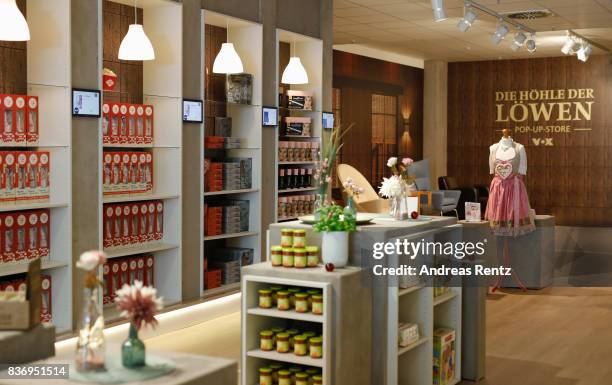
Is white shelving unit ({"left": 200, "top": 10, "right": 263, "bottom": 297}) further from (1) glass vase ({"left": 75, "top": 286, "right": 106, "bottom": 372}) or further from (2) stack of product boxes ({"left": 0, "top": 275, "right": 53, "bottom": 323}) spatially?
(1) glass vase ({"left": 75, "top": 286, "right": 106, "bottom": 372})

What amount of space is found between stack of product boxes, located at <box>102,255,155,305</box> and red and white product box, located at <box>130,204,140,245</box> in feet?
0.53

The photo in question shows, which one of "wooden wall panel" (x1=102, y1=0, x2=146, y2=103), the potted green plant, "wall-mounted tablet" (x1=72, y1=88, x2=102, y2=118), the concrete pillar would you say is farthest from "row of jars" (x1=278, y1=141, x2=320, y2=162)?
the concrete pillar

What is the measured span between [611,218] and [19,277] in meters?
12.1

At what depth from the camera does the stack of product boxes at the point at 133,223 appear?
6.13 m

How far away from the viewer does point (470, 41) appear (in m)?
13.1

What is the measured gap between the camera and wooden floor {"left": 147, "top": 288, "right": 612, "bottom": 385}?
5203mm

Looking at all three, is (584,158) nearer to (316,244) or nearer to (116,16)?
(116,16)

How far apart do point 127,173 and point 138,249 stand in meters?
0.61

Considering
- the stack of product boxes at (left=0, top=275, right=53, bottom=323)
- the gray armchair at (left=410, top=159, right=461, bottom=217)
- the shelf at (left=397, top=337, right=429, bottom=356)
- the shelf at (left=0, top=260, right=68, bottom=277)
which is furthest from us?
the gray armchair at (left=410, top=159, right=461, bottom=217)

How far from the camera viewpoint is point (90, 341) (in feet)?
8.21

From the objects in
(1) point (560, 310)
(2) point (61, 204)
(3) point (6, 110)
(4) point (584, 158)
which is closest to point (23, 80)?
(3) point (6, 110)

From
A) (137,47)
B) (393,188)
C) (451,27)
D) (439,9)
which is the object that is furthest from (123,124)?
(451,27)

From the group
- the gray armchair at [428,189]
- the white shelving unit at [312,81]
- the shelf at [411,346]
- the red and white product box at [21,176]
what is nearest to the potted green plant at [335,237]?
the shelf at [411,346]

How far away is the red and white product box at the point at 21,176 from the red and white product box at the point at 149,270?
1435mm
